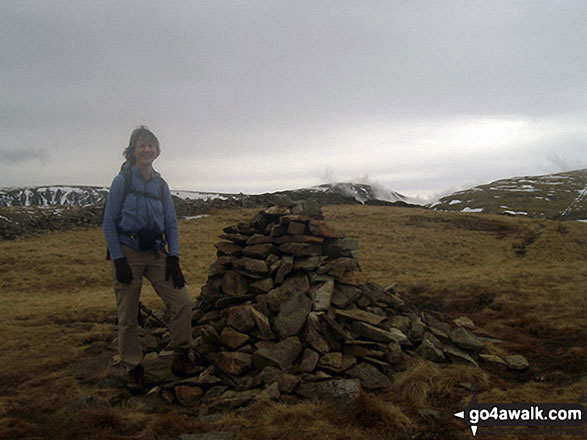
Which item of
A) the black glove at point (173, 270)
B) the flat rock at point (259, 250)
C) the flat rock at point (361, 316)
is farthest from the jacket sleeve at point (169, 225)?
the flat rock at point (361, 316)

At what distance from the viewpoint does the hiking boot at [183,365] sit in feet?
20.3

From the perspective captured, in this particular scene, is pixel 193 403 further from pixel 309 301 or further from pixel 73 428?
pixel 309 301

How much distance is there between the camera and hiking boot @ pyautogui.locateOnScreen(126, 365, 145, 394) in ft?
19.3

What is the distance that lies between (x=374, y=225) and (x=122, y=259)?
102 ft

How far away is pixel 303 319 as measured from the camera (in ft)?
22.7

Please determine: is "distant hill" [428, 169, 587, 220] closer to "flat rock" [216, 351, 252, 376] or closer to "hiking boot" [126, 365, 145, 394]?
"flat rock" [216, 351, 252, 376]

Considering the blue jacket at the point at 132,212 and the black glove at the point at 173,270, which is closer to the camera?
the blue jacket at the point at 132,212

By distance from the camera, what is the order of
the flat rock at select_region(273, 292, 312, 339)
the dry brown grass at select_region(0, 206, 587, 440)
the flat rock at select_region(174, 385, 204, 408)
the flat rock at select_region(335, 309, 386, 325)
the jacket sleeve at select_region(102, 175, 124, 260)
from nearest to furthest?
the dry brown grass at select_region(0, 206, 587, 440) < the jacket sleeve at select_region(102, 175, 124, 260) < the flat rock at select_region(174, 385, 204, 408) < the flat rock at select_region(273, 292, 312, 339) < the flat rock at select_region(335, 309, 386, 325)

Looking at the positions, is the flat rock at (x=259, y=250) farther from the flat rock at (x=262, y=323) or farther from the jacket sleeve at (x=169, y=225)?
the jacket sleeve at (x=169, y=225)

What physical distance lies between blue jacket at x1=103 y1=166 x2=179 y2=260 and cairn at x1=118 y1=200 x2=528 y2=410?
234cm

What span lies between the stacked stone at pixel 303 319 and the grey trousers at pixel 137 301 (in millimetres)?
1260

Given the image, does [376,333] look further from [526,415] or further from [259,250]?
[259,250]

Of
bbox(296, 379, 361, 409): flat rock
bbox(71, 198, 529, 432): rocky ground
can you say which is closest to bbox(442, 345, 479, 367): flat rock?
bbox(71, 198, 529, 432): rocky ground

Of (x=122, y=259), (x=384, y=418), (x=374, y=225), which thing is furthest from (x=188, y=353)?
(x=374, y=225)
